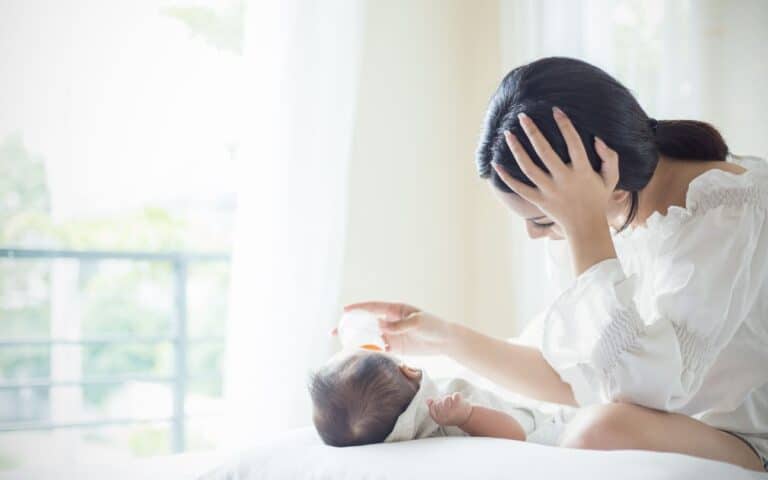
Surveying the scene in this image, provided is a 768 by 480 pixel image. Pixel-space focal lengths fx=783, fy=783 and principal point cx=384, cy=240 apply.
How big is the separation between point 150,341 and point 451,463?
2.16 meters

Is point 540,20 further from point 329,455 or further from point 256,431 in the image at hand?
point 329,455

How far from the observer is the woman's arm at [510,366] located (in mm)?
1542

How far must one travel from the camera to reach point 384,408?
4.18 ft

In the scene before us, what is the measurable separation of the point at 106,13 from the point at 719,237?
6.81 ft

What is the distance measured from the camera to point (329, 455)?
113cm

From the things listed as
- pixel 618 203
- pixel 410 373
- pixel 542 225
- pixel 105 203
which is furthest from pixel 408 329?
pixel 105 203

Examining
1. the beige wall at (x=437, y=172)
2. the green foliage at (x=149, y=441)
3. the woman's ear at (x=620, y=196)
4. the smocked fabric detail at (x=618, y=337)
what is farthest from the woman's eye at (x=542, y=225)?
the green foliage at (x=149, y=441)

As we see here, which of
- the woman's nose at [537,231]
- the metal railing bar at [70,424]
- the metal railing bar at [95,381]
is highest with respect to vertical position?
the woman's nose at [537,231]

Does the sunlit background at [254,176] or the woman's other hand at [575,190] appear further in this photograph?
the sunlit background at [254,176]

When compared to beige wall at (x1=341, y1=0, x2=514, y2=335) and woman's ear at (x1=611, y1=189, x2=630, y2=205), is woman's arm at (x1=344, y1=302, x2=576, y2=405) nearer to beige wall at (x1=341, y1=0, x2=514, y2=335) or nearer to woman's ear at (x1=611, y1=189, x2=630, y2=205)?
woman's ear at (x1=611, y1=189, x2=630, y2=205)

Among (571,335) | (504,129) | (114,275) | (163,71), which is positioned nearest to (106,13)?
(163,71)

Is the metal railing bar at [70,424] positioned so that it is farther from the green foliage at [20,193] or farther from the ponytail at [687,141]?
the ponytail at [687,141]

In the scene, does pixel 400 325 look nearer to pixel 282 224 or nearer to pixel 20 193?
pixel 282 224

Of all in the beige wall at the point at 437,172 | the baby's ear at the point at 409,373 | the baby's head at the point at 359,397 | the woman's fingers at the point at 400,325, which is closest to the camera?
the baby's head at the point at 359,397
